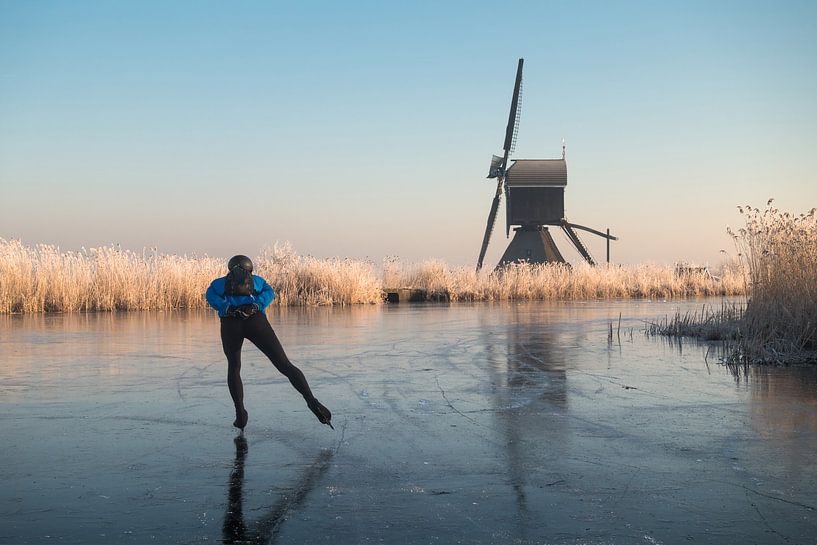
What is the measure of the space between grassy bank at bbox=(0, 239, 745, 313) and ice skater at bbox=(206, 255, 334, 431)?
2196 centimetres

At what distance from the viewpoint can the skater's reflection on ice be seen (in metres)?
4.12

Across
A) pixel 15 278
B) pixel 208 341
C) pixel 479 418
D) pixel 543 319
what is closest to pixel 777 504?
pixel 479 418

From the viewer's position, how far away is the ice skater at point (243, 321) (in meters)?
6.62

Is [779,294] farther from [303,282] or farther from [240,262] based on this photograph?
[303,282]

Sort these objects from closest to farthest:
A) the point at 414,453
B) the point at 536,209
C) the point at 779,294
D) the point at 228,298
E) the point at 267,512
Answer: the point at 267,512
the point at 414,453
the point at 228,298
the point at 779,294
the point at 536,209

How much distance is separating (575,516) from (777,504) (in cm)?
118

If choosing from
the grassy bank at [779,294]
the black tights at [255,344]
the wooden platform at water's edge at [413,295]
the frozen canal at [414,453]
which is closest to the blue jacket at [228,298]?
the black tights at [255,344]

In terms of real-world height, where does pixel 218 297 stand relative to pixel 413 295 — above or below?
above

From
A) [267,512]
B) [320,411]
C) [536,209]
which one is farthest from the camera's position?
[536,209]

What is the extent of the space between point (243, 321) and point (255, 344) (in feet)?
0.68

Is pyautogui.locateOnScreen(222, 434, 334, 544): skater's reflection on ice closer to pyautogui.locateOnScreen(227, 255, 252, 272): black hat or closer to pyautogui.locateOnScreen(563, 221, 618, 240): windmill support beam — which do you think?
pyautogui.locateOnScreen(227, 255, 252, 272): black hat

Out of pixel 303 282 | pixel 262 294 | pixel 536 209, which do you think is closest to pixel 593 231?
pixel 536 209

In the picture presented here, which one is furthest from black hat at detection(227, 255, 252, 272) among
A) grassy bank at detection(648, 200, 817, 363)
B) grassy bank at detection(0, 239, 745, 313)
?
grassy bank at detection(0, 239, 745, 313)

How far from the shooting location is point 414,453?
5973 mm
